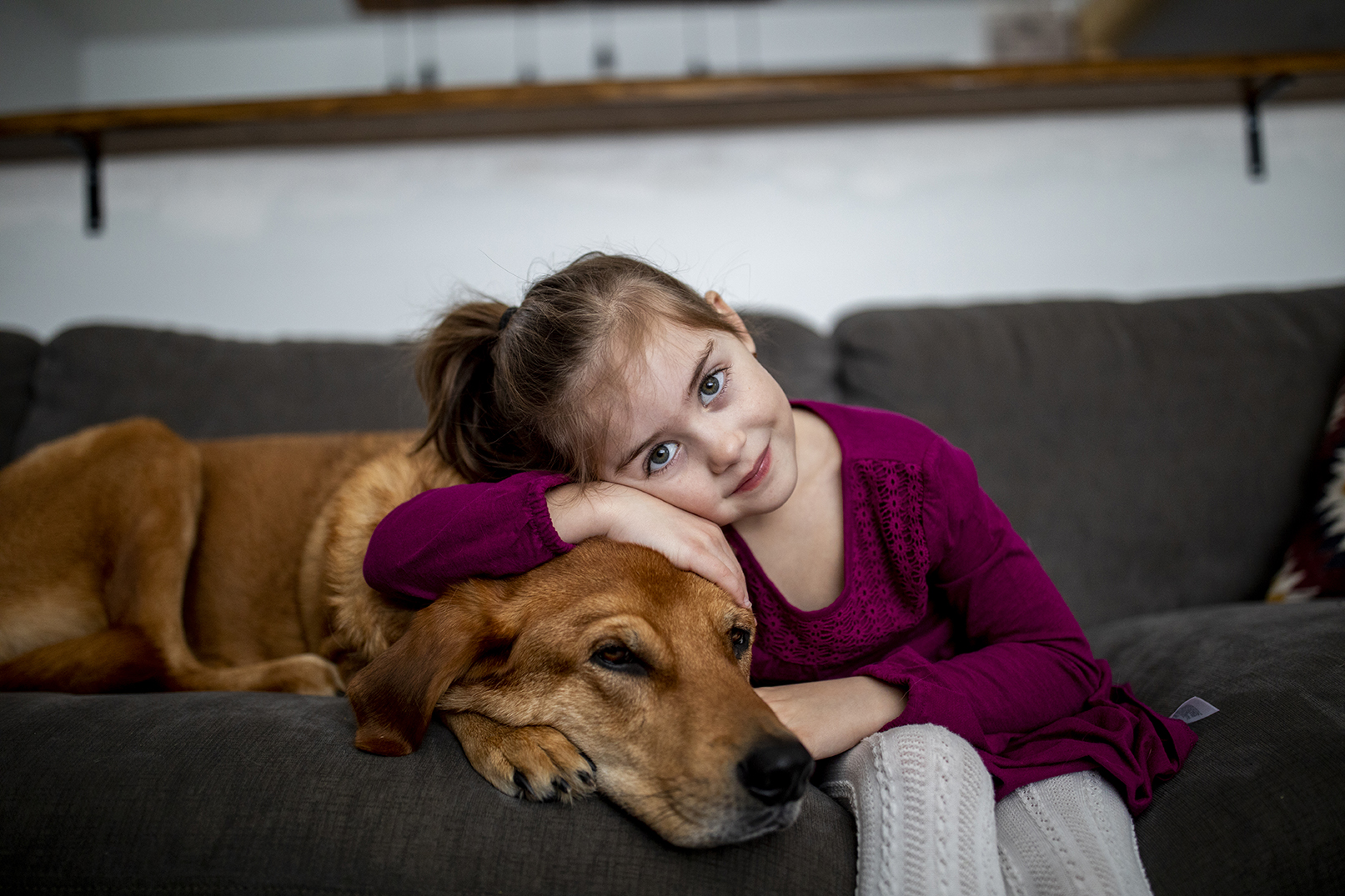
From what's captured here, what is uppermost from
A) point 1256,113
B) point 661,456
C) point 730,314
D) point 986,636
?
point 1256,113

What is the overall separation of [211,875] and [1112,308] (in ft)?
8.27

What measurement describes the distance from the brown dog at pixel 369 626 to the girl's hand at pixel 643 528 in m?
0.03

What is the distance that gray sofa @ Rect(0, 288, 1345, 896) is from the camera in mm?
1046

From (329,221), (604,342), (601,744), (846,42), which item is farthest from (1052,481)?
(846,42)

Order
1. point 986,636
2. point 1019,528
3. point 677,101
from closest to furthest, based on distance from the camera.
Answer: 1. point 986,636
2. point 1019,528
3. point 677,101

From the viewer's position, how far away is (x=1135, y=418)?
2.24m

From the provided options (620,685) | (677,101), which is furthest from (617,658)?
(677,101)

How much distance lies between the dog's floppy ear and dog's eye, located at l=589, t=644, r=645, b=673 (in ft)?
0.57

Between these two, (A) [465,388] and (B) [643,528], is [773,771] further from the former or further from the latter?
(A) [465,388]

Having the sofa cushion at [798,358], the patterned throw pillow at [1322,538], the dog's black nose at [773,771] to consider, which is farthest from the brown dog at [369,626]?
the patterned throw pillow at [1322,538]

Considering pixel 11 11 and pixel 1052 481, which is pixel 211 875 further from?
pixel 11 11

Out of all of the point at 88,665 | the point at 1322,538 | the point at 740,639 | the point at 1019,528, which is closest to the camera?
the point at 740,639

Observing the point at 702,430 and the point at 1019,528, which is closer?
the point at 702,430

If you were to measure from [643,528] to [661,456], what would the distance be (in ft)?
0.46
